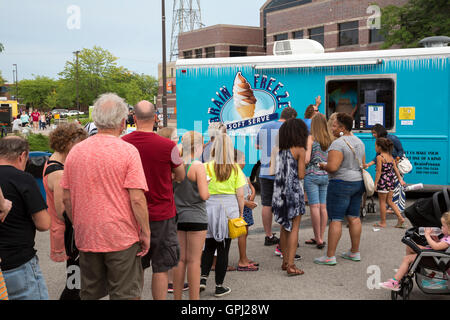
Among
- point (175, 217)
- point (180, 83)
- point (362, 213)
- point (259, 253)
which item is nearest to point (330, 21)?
point (180, 83)

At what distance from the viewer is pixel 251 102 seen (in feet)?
31.8

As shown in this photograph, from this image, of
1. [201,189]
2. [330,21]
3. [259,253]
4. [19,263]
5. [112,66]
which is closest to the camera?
[19,263]

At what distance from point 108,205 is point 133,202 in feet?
0.53

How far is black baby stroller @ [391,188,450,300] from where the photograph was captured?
164 inches

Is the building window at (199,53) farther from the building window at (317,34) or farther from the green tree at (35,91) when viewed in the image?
the green tree at (35,91)

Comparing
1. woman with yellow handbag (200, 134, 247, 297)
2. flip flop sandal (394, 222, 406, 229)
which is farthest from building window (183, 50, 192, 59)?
woman with yellow handbag (200, 134, 247, 297)

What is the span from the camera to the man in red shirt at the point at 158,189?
3.54 metres

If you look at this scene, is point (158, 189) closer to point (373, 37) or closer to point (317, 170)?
point (317, 170)

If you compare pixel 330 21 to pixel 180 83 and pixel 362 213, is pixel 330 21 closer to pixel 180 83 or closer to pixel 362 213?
pixel 180 83

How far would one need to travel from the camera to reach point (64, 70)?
41844 millimetres

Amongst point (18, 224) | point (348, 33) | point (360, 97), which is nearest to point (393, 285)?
point (18, 224)

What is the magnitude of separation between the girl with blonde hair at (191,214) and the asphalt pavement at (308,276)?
0.65m

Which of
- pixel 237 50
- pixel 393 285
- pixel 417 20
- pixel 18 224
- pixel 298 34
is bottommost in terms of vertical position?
pixel 393 285

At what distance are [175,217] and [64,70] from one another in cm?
4146
